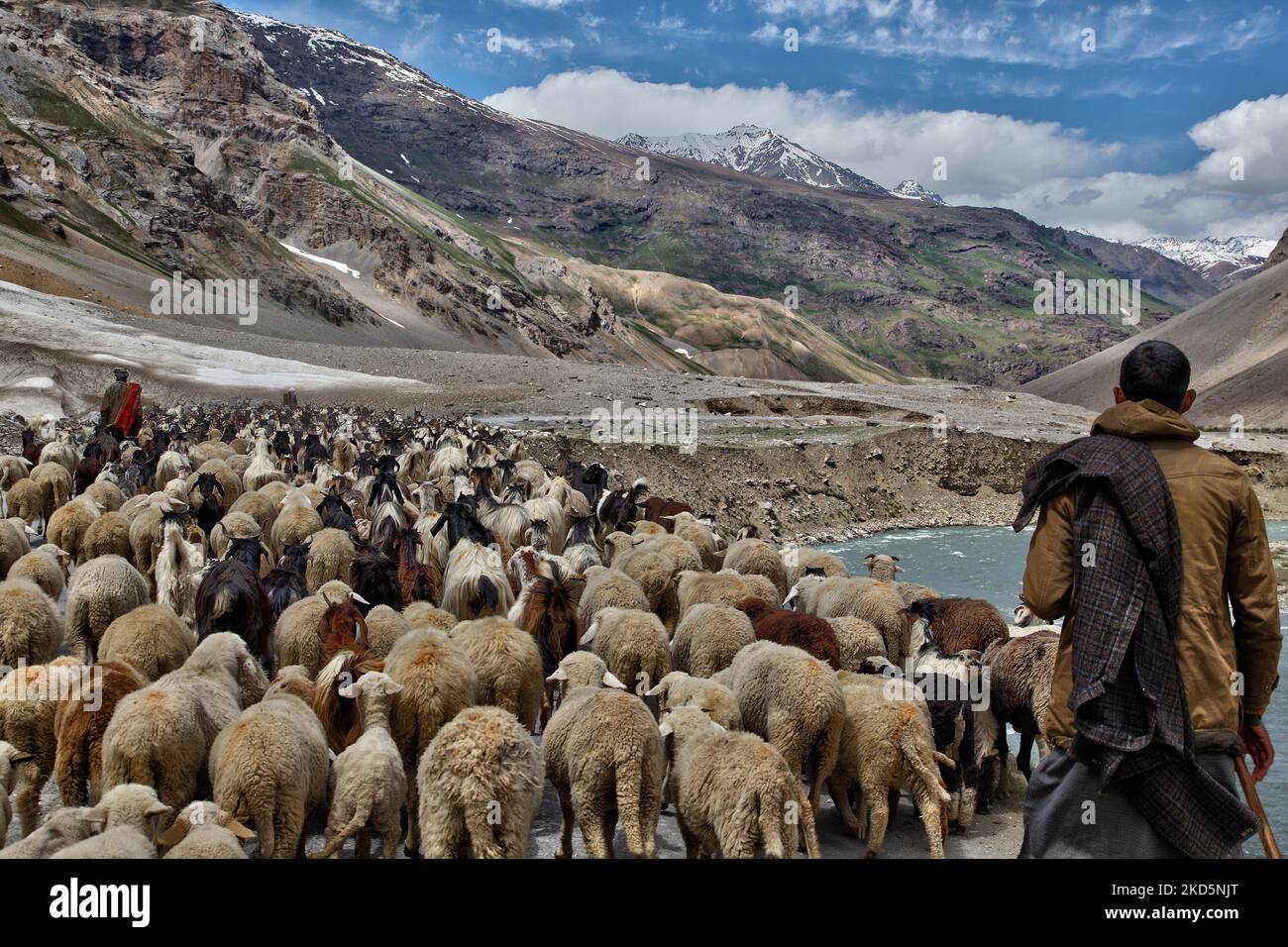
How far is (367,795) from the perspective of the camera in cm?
593

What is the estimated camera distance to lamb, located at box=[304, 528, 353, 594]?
11367 mm

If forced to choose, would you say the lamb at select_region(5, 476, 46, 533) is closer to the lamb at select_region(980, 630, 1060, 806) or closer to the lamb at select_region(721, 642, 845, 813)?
the lamb at select_region(721, 642, 845, 813)

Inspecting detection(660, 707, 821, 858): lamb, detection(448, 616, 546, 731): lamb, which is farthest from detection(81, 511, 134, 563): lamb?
detection(660, 707, 821, 858): lamb

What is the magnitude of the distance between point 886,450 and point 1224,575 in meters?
27.7

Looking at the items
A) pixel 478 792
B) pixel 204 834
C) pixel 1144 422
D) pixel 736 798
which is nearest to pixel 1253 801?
pixel 1144 422

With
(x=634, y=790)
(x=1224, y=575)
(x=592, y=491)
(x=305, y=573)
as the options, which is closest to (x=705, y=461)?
(x=592, y=491)

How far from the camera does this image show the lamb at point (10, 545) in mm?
11352

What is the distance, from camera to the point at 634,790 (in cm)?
612

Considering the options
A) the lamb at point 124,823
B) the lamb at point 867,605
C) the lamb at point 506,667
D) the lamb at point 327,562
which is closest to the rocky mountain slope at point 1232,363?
the lamb at point 867,605

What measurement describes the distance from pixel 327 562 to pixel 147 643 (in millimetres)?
3464

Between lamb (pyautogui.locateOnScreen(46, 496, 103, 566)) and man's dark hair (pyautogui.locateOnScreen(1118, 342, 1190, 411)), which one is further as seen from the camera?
lamb (pyautogui.locateOnScreen(46, 496, 103, 566))

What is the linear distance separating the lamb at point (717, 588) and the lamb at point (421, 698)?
3.32 meters

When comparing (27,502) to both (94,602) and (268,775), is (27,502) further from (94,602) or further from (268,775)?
(268,775)

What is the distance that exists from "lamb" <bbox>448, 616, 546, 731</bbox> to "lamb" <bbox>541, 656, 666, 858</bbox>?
131cm
